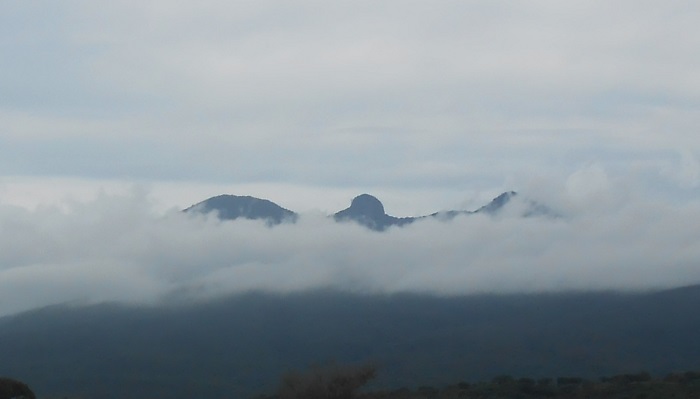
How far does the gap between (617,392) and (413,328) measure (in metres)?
107

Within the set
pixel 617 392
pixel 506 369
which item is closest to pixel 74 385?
pixel 506 369

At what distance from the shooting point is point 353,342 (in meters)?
156

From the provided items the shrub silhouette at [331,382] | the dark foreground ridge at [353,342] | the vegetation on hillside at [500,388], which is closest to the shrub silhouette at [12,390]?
the vegetation on hillside at [500,388]

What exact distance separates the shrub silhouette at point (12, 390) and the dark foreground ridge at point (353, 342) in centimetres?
3769

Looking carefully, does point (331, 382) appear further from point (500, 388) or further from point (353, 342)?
point (353, 342)

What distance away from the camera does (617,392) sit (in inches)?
2406

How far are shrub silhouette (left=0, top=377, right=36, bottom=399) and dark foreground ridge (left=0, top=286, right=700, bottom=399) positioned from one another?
3769 centimetres

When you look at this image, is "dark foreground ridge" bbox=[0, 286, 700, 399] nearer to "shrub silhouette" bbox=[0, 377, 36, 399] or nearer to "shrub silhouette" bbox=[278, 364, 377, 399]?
"shrub silhouette" bbox=[278, 364, 377, 399]

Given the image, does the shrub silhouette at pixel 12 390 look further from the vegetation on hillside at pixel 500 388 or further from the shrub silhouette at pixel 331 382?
the shrub silhouette at pixel 331 382

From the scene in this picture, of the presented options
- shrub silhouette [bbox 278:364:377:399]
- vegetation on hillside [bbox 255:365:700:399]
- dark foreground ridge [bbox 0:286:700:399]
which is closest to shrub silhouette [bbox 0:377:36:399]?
vegetation on hillside [bbox 255:365:700:399]

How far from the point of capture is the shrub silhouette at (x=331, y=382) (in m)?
59.8

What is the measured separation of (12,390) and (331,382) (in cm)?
1685

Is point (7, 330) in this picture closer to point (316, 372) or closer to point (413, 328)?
point (413, 328)

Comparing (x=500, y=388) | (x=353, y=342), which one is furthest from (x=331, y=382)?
(x=353, y=342)
